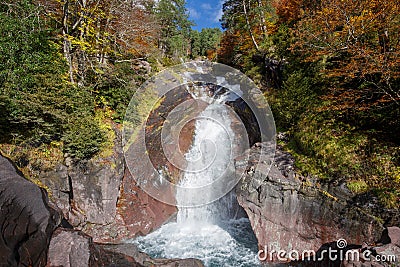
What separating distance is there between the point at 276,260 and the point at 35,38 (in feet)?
38.2

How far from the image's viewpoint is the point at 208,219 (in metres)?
10.4

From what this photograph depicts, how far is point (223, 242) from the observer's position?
884 cm

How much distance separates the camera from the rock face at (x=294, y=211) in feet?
19.5

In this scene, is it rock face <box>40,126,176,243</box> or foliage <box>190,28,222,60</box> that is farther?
foliage <box>190,28,222,60</box>

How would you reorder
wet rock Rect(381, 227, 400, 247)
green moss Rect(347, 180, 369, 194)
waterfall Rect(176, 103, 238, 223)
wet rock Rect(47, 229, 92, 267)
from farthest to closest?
waterfall Rect(176, 103, 238, 223) < green moss Rect(347, 180, 369, 194) < wet rock Rect(381, 227, 400, 247) < wet rock Rect(47, 229, 92, 267)

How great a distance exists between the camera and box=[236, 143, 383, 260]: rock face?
5.95 metres

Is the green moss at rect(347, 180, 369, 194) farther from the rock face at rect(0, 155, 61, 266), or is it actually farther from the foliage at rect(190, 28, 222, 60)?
the foliage at rect(190, 28, 222, 60)

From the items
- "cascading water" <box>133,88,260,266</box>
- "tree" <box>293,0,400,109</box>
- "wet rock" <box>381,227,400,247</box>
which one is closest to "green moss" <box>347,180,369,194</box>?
"wet rock" <box>381,227,400,247</box>

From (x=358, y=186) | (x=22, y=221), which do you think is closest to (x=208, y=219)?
(x=358, y=186)

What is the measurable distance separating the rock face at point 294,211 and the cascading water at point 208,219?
1478mm

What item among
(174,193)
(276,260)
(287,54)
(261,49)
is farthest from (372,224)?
(261,49)

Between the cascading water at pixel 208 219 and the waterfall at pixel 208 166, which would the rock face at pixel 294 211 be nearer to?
the cascading water at pixel 208 219

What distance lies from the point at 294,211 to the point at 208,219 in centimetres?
470

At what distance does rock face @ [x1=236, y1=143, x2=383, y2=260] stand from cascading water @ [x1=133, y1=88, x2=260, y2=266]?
148cm
